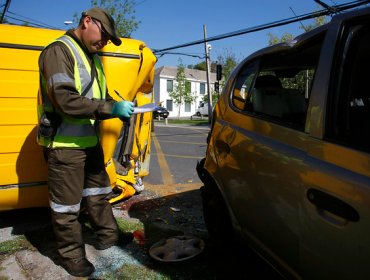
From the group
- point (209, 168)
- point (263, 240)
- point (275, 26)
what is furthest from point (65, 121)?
point (275, 26)

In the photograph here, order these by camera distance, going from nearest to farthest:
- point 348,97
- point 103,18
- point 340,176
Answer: point 340,176 < point 348,97 < point 103,18

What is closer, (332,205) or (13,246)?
(332,205)

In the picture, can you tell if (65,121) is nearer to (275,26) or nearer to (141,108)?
(141,108)

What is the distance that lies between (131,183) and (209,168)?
2.00 metres

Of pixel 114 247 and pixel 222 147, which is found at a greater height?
pixel 222 147

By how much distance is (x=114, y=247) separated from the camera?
347 cm

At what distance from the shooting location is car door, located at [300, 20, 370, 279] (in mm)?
1542

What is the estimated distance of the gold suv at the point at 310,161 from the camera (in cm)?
161

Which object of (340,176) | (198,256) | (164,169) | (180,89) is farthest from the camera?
(180,89)

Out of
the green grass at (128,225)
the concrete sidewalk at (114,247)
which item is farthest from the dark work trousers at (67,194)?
the green grass at (128,225)

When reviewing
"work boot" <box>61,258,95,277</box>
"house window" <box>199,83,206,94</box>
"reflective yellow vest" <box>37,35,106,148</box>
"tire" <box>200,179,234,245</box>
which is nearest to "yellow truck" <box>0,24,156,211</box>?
"reflective yellow vest" <box>37,35,106,148</box>

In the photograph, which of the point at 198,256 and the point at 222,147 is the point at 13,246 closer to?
the point at 198,256

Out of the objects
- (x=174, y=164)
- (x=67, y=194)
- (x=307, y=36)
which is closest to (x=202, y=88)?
(x=174, y=164)

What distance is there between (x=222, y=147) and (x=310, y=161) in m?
1.11
